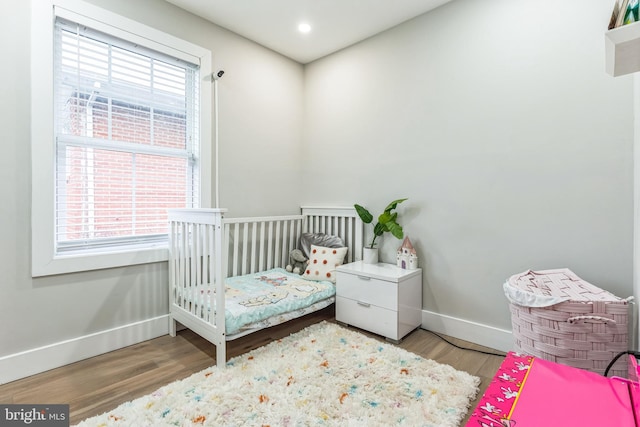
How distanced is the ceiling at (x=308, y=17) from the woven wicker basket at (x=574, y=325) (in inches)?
84.5

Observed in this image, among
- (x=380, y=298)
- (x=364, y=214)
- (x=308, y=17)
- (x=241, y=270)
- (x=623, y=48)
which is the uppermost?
(x=308, y=17)

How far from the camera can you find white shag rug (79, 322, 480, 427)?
146 cm

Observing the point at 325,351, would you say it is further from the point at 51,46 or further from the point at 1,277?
the point at 51,46

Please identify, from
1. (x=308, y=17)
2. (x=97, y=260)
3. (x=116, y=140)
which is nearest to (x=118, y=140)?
(x=116, y=140)

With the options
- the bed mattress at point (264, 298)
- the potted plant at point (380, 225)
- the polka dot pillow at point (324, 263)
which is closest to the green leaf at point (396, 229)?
the potted plant at point (380, 225)

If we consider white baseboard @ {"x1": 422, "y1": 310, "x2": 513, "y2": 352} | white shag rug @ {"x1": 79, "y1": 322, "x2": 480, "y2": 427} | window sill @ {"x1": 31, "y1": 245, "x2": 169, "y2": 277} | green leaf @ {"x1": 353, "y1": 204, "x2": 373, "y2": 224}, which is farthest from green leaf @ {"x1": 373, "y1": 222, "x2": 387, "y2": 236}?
window sill @ {"x1": 31, "y1": 245, "x2": 169, "y2": 277}

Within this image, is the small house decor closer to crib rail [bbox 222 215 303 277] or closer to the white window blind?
crib rail [bbox 222 215 303 277]

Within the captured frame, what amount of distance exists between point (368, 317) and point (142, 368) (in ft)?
5.02

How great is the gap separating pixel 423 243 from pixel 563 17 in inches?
66.0

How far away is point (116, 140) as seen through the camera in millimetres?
2188

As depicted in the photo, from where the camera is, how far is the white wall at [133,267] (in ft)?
5.86

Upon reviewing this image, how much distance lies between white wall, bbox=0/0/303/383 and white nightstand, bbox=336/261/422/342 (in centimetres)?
113

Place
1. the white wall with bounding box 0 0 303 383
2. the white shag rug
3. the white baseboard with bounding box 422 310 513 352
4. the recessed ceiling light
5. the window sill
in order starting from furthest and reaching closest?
1. the recessed ceiling light
2. the white baseboard with bounding box 422 310 513 352
3. the window sill
4. the white wall with bounding box 0 0 303 383
5. the white shag rug

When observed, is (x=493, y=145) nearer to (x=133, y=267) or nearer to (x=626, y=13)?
(x=626, y=13)
